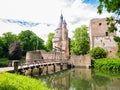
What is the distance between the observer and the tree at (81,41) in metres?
49.7

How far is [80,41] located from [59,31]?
1071 centimetres

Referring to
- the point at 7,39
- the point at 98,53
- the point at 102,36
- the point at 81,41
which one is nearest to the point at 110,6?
the point at 98,53

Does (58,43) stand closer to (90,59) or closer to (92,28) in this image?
(92,28)

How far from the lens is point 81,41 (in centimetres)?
4972

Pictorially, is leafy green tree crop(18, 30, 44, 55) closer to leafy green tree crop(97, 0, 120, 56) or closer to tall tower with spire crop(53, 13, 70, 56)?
tall tower with spire crop(53, 13, 70, 56)

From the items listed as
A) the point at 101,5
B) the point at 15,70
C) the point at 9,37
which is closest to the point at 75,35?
the point at 9,37

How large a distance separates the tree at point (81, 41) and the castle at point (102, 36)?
16.1 ft

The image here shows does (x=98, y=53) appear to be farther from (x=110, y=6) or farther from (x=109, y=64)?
(x=110, y=6)

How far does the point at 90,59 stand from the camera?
40.0m

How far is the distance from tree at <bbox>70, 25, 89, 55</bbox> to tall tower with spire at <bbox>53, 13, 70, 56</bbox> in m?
4.07

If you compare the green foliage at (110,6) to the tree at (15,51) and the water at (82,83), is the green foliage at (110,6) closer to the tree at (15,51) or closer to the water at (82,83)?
the water at (82,83)

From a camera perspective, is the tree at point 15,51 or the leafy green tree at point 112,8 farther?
the tree at point 15,51

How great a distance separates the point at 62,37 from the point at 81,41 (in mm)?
8286

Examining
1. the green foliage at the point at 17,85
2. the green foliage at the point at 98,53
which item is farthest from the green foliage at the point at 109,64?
the green foliage at the point at 17,85
